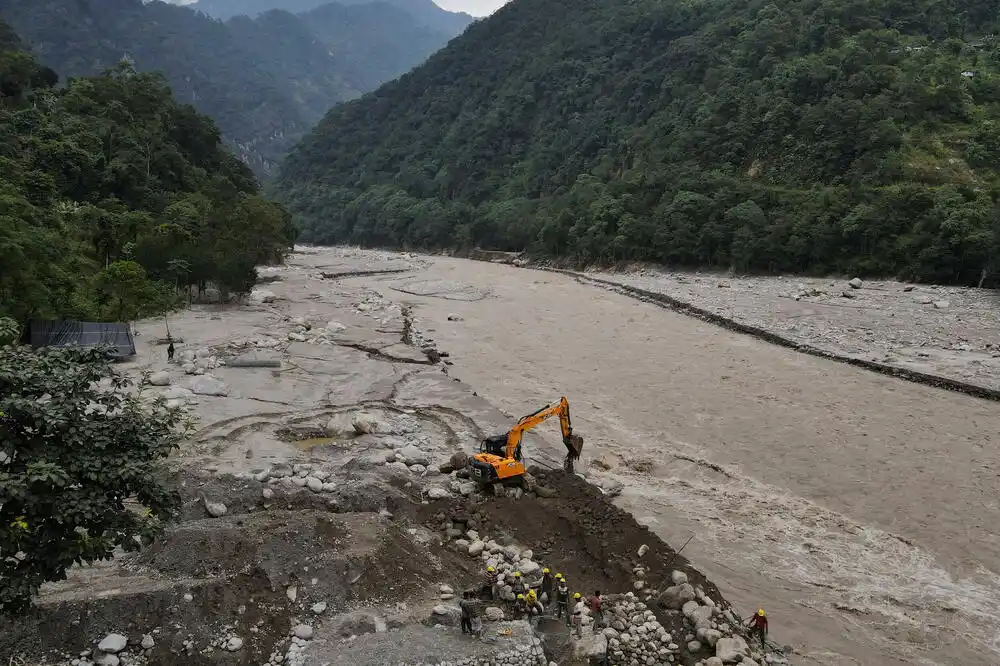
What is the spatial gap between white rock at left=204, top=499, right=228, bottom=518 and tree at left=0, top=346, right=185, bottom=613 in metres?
4.47

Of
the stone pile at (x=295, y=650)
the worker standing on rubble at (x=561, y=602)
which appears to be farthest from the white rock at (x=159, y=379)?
the worker standing on rubble at (x=561, y=602)

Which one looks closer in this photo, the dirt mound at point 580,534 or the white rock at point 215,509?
the dirt mound at point 580,534

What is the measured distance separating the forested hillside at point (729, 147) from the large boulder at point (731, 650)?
4180 centimetres

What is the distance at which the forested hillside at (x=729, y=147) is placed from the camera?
166 ft

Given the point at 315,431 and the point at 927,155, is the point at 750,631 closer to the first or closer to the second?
the point at 315,431

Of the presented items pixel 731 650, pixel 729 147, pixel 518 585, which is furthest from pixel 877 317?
pixel 729 147

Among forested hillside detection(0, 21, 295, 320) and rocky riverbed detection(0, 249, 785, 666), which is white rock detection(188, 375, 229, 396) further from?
forested hillside detection(0, 21, 295, 320)

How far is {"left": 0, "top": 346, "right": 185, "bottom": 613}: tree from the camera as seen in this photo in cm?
599

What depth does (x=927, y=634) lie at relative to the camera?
32.1ft

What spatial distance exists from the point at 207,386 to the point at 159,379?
53.7 inches

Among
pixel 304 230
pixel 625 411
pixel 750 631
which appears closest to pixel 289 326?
pixel 625 411

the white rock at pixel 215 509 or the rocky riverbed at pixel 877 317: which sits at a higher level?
the rocky riverbed at pixel 877 317

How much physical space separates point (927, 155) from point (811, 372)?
1602 inches

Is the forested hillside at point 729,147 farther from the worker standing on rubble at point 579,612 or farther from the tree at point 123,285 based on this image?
the tree at point 123,285
